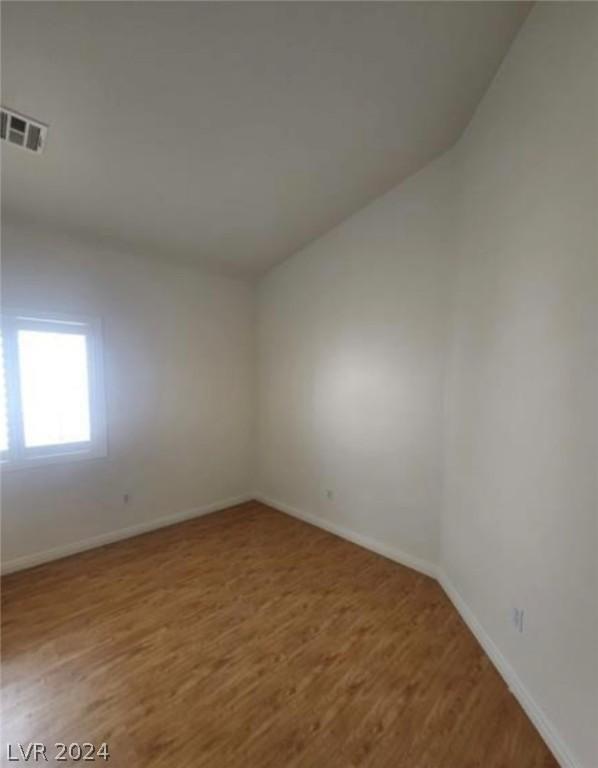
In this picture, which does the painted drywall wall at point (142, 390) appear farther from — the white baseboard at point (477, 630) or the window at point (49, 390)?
the white baseboard at point (477, 630)

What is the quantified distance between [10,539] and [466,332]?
3665 mm

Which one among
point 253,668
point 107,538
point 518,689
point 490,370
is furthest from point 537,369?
point 107,538

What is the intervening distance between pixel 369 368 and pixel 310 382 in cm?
76

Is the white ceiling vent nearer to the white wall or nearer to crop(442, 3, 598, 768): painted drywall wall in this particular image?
the white wall

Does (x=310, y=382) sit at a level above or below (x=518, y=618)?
above

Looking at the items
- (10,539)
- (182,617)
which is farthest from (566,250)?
(10,539)

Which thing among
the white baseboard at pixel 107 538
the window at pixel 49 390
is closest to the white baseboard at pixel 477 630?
the white baseboard at pixel 107 538

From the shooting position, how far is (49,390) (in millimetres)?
2822

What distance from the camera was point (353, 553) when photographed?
2.97m

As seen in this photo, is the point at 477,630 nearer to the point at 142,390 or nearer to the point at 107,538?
the point at 107,538

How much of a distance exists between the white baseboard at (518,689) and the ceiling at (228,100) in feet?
10.1

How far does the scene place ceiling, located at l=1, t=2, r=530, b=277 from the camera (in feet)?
4.85

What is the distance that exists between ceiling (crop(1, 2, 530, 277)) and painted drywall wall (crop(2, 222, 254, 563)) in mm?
399

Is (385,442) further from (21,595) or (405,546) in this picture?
(21,595)
